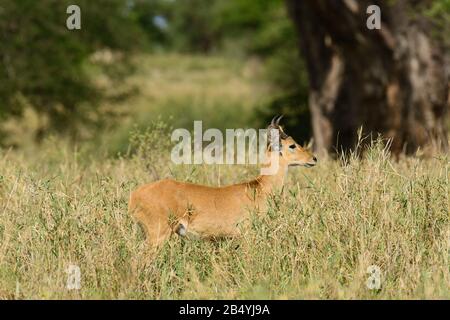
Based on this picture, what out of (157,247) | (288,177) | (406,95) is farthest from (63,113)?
(157,247)

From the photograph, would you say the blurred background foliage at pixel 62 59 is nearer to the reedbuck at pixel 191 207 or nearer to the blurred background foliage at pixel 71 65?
the blurred background foliage at pixel 71 65

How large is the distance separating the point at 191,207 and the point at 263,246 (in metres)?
0.86

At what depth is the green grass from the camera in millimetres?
6496

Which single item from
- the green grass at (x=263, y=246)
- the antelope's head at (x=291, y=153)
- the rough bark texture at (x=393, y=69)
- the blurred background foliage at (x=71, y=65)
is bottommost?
the green grass at (x=263, y=246)

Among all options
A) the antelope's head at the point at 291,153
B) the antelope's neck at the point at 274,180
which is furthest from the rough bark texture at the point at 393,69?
the antelope's neck at the point at 274,180

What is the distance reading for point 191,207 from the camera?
7.52 meters

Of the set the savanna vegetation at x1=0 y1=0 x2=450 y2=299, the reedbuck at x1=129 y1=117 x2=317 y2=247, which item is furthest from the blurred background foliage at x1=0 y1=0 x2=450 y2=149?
the reedbuck at x1=129 y1=117 x2=317 y2=247

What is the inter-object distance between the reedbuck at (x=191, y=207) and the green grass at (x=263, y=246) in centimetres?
14

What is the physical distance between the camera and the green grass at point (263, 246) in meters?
6.50

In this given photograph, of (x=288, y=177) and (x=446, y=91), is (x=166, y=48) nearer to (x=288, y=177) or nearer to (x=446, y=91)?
(x=446, y=91)

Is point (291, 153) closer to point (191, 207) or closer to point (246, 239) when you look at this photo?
point (191, 207)

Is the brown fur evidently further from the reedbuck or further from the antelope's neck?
the antelope's neck

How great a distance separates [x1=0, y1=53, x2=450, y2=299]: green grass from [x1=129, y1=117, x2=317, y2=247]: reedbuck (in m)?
0.14
